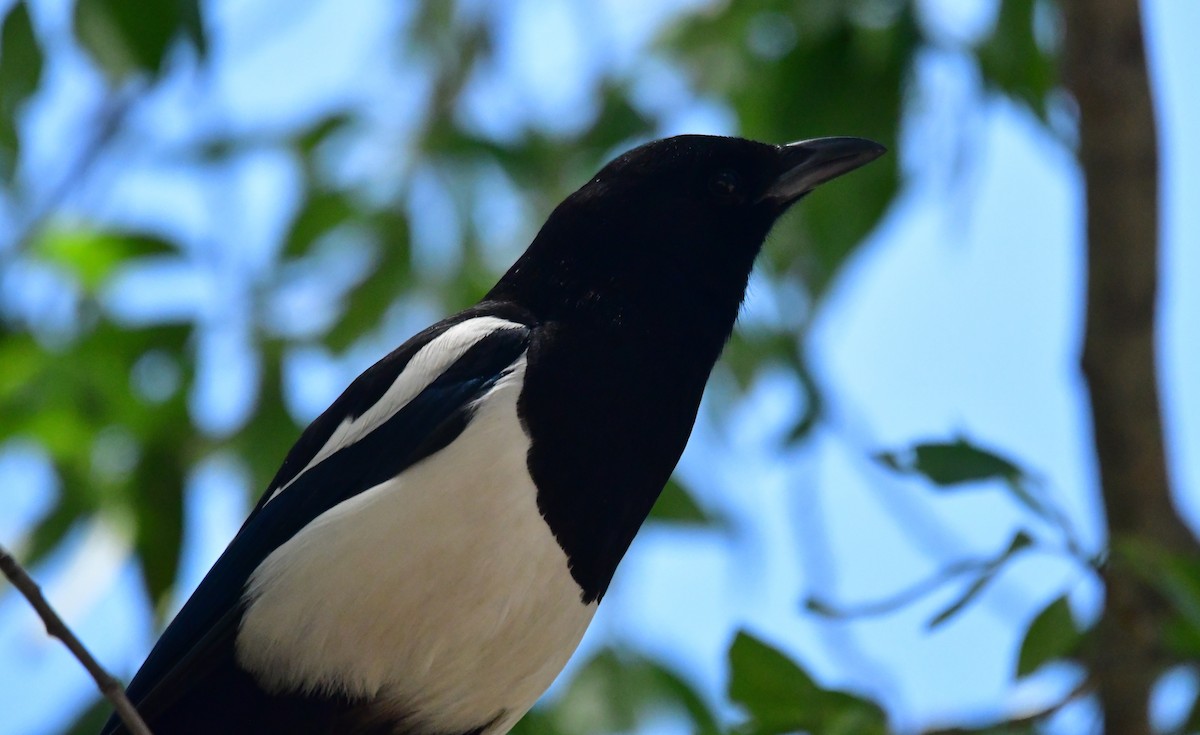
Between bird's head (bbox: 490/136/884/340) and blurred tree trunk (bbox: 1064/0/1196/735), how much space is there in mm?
628

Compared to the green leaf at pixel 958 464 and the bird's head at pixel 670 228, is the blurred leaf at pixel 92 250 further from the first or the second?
the green leaf at pixel 958 464

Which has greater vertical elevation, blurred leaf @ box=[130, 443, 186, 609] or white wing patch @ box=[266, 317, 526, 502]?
white wing patch @ box=[266, 317, 526, 502]

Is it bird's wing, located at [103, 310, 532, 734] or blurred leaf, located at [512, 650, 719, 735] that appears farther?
blurred leaf, located at [512, 650, 719, 735]

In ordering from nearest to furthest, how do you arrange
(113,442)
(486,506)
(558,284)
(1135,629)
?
(486,506) → (558,284) → (1135,629) → (113,442)

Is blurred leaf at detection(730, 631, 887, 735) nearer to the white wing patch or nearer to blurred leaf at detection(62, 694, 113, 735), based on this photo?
the white wing patch

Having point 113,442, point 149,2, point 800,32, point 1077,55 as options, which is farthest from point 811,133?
point 113,442

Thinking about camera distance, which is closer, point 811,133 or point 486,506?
point 486,506

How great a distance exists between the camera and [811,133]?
11.2ft

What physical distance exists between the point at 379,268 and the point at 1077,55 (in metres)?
1.70

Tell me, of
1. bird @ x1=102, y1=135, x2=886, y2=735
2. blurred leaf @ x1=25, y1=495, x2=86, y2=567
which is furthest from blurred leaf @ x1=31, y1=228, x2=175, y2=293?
bird @ x1=102, y1=135, x2=886, y2=735

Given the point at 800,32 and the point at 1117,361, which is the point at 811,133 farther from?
the point at 1117,361

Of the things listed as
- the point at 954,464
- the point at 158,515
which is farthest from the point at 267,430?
the point at 954,464

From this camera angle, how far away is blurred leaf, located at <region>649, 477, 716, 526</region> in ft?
11.7

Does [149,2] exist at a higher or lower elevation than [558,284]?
higher
